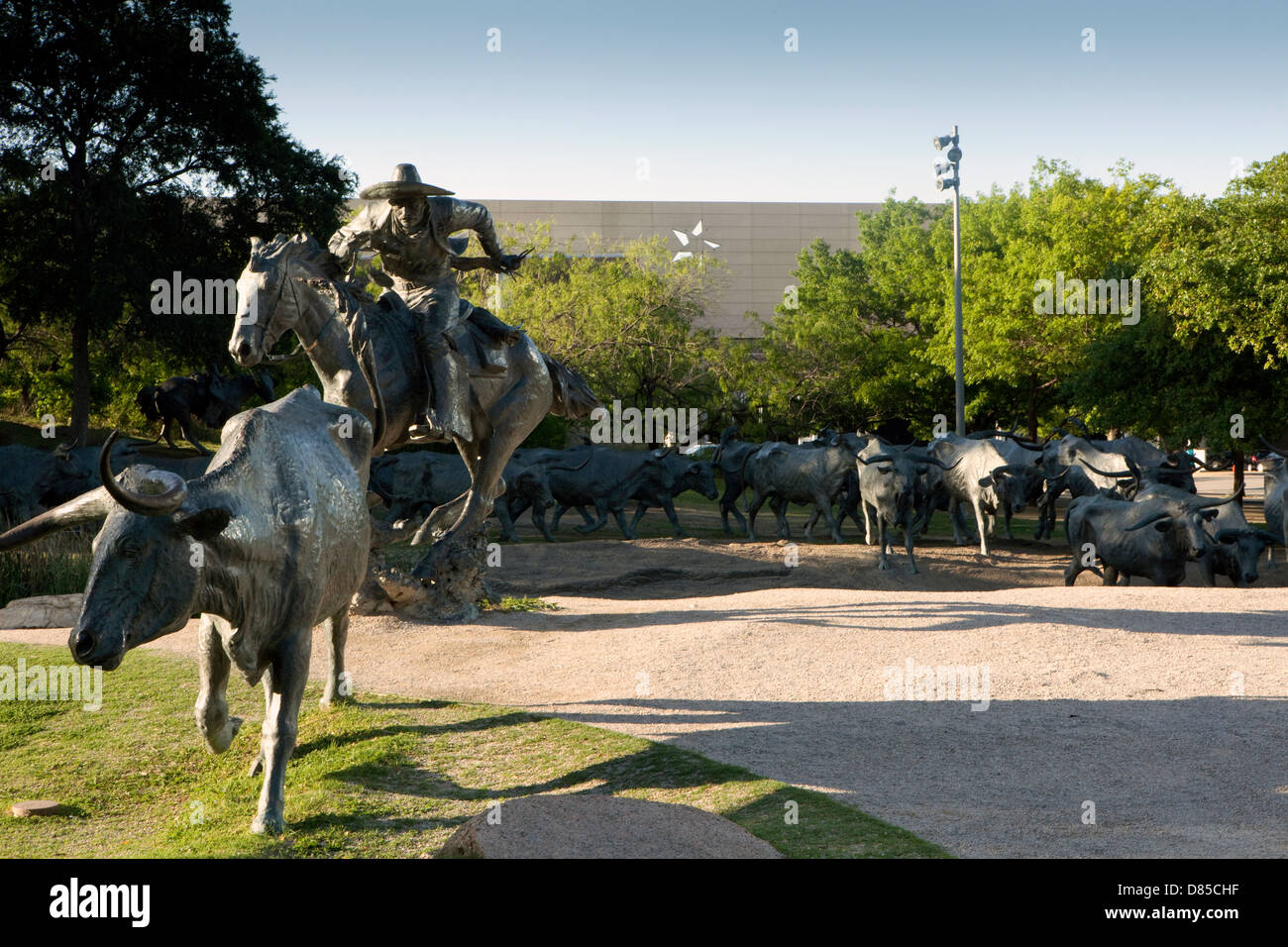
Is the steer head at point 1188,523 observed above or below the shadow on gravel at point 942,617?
above

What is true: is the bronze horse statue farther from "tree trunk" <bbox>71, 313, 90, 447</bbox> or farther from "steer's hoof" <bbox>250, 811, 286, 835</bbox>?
"tree trunk" <bbox>71, 313, 90, 447</bbox>

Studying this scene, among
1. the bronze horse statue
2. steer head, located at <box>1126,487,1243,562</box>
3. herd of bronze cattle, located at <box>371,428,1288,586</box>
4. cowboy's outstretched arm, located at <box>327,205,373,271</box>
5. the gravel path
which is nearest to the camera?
the gravel path

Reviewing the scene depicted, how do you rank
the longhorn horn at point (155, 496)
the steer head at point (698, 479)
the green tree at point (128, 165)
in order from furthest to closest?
the green tree at point (128, 165) < the steer head at point (698, 479) < the longhorn horn at point (155, 496)

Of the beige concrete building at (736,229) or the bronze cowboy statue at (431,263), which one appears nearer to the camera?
the bronze cowboy statue at (431,263)

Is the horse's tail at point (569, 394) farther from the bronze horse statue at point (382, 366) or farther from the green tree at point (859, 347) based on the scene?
the green tree at point (859, 347)

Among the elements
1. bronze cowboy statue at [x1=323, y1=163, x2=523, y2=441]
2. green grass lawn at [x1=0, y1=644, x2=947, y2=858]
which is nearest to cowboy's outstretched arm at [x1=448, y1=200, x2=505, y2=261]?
bronze cowboy statue at [x1=323, y1=163, x2=523, y2=441]

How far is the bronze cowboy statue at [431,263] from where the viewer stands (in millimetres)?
9578

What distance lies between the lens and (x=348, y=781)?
6.32 meters

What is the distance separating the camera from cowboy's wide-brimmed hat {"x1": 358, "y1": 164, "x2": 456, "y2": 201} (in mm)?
9539

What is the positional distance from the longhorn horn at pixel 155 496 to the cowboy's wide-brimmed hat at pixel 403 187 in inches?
211

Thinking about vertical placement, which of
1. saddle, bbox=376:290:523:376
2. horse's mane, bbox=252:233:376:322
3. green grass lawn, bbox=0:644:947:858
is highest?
horse's mane, bbox=252:233:376:322

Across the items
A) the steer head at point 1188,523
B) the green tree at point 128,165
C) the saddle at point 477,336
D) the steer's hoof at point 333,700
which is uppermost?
the green tree at point 128,165

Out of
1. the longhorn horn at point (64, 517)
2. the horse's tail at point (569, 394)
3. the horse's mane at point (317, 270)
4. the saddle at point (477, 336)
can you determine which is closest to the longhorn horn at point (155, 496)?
the longhorn horn at point (64, 517)

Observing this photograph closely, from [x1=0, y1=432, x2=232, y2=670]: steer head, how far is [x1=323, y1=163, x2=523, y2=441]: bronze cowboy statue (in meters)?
4.86
